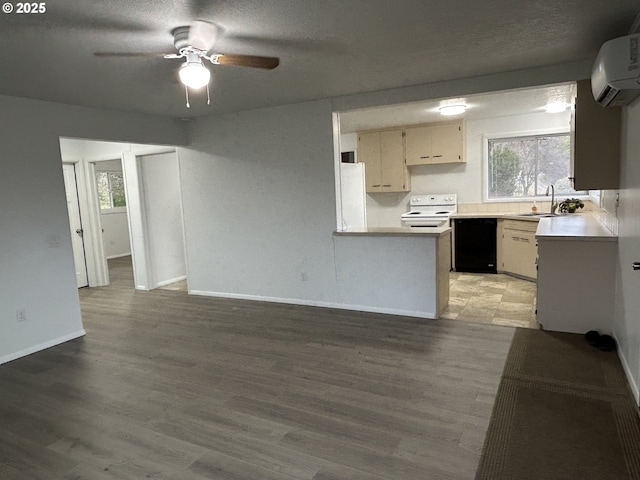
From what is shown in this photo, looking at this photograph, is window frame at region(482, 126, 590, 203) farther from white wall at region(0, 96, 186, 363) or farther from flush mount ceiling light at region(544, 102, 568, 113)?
white wall at region(0, 96, 186, 363)

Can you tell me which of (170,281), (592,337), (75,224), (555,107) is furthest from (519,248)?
(75,224)

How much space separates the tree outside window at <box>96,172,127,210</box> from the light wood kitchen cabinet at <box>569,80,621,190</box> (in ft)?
28.8

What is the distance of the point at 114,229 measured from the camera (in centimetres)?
949

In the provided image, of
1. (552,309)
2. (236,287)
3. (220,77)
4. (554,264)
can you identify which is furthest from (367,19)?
(236,287)

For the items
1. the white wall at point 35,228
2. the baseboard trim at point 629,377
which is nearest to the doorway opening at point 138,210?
the white wall at point 35,228

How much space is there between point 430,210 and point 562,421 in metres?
4.87

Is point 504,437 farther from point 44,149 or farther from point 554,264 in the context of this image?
point 44,149

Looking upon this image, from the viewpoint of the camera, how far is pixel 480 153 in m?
6.59

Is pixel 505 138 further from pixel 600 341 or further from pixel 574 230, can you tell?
pixel 600 341

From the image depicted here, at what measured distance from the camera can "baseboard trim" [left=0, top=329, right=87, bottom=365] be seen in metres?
3.72

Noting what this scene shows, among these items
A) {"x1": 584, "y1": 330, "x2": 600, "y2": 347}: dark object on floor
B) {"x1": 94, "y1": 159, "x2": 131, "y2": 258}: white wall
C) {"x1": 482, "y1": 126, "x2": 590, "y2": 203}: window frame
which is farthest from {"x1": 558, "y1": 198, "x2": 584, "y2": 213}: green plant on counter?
{"x1": 94, "y1": 159, "x2": 131, "y2": 258}: white wall

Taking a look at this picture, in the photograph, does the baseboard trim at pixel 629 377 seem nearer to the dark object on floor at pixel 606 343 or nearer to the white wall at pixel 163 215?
the dark object on floor at pixel 606 343

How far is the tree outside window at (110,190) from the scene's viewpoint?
Answer: 9227 millimetres

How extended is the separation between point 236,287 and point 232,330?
52.1 inches
